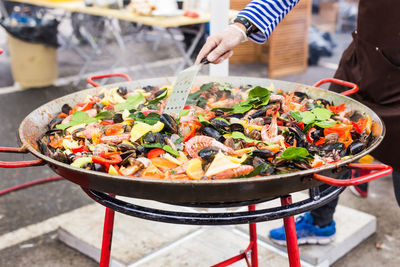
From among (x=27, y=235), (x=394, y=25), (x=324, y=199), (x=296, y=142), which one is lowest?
(x=27, y=235)

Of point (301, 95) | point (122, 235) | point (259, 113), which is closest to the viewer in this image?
point (259, 113)

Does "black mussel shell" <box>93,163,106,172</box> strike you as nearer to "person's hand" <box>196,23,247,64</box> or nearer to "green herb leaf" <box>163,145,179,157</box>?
"green herb leaf" <box>163,145,179,157</box>

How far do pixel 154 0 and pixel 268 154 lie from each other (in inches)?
175

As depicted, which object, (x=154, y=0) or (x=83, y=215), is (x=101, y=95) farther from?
(x=154, y=0)

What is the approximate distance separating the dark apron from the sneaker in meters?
0.64

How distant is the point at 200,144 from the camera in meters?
1.36

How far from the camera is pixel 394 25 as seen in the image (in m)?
1.81

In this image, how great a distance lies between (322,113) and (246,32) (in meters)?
0.42

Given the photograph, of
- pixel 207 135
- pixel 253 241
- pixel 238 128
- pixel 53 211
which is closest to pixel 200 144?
pixel 207 135

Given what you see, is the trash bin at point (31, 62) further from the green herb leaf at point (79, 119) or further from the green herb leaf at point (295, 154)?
the green herb leaf at point (295, 154)

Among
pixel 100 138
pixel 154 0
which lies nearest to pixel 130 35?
pixel 154 0

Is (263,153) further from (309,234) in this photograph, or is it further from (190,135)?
(309,234)

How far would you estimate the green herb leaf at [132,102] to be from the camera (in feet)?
5.68

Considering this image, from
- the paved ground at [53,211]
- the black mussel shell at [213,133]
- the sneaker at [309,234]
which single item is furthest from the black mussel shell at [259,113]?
the paved ground at [53,211]
